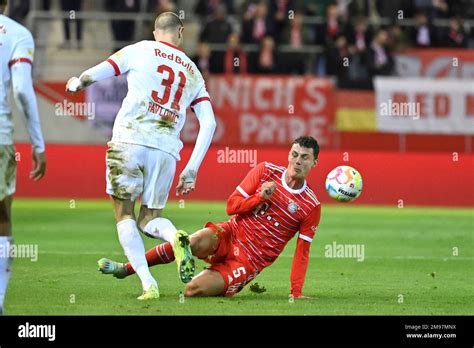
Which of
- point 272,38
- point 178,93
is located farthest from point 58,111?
point 178,93

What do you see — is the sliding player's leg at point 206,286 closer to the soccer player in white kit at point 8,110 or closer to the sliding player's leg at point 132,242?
the sliding player's leg at point 132,242

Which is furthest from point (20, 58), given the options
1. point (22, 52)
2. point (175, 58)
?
point (175, 58)

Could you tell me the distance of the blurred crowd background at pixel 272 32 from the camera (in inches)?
1040

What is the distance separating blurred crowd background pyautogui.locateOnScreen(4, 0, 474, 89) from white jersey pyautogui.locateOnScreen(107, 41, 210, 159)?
15.2 m

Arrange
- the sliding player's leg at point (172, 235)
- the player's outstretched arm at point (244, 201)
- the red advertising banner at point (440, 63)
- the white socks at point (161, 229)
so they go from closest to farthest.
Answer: the sliding player's leg at point (172, 235) → the white socks at point (161, 229) → the player's outstretched arm at point (244, 201) → the red advertising banner at point (440, 63)

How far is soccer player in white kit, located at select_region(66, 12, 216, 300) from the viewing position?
1033 centimetres

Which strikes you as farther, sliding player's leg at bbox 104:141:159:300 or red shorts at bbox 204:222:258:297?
red shorts at bbox 204:222:258:297

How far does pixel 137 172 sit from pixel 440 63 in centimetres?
1700

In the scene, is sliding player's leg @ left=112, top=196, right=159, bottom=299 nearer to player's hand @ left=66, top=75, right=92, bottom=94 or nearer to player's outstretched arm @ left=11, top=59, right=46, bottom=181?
player's hand @ left=66, top=75, right=92, bottom=94

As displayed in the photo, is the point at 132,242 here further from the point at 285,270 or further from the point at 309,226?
the point at 285,270

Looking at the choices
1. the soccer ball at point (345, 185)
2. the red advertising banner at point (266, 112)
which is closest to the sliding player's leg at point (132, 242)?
the soccer ball at point (345, 185)

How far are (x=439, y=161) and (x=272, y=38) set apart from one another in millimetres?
5627

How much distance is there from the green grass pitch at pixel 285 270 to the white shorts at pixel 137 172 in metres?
0.99

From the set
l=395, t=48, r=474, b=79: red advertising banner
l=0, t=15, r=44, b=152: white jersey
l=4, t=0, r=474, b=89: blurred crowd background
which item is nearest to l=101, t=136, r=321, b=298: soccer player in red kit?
l=0, t=15, r=44, b=152: white jersey
